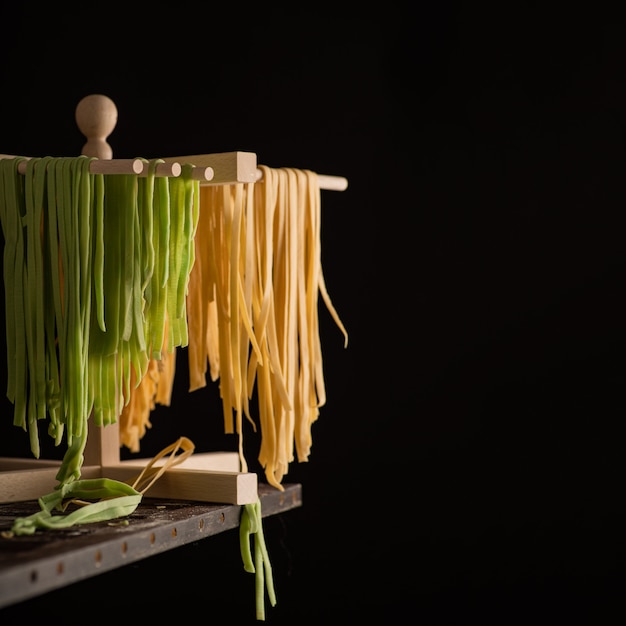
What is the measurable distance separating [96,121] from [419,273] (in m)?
0.83

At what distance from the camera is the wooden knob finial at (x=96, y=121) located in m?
1.62

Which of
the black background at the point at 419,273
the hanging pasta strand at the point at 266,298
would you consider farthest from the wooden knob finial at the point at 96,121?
the black background at the point at 419,273

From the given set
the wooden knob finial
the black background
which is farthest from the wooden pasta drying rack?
the black background

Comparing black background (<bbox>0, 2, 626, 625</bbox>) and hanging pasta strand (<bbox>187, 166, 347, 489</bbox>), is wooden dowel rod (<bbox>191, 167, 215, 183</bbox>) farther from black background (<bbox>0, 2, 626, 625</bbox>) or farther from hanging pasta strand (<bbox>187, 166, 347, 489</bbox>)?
black background (<bbox>0, 2, 626, 625</bbox>)

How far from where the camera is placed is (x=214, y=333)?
170cm

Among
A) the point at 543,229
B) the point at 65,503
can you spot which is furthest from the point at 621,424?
the point at 65,503

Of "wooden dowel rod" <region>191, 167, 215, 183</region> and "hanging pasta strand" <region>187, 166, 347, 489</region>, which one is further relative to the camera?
"hanging pasta strand" <region>187, 166, 347, 489</region>

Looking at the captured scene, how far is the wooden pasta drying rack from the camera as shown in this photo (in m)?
1.45

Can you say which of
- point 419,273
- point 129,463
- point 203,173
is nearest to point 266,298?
point 203,173

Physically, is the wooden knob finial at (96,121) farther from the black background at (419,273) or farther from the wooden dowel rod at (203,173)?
the black background at (419,273)

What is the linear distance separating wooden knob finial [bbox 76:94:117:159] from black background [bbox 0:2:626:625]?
68 centimetres

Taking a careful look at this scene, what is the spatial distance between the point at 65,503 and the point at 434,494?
3.10 feet

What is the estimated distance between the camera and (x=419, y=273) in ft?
7.23

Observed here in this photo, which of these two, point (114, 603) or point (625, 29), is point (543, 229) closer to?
point (625, 29)
